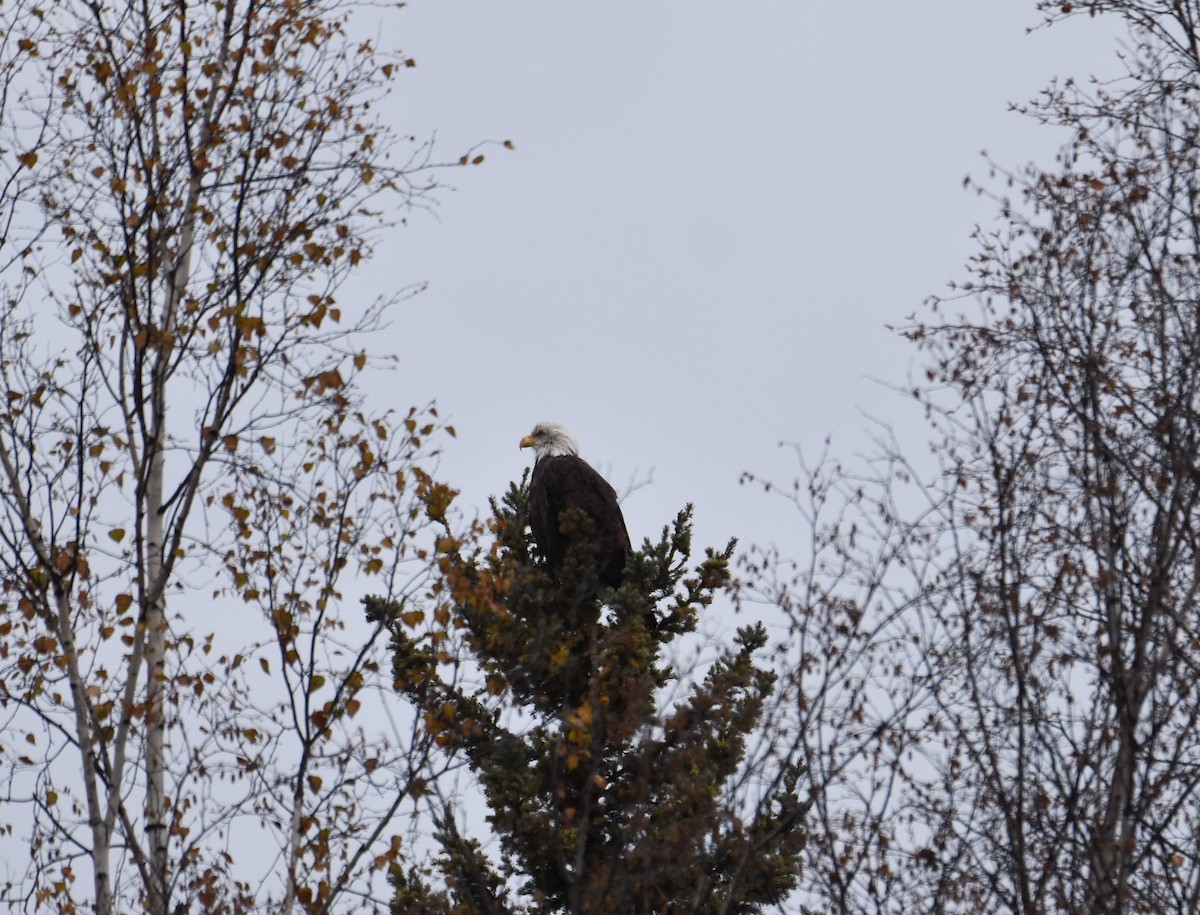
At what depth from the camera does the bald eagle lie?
11.0 m

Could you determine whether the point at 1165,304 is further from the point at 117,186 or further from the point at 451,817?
the point at 117,186

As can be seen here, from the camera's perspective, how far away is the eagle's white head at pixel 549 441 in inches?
471

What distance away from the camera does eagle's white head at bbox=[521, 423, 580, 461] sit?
12.0 meters

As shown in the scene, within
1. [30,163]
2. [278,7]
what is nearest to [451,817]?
[30,163]

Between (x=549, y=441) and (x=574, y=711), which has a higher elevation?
(x=549, y=441)

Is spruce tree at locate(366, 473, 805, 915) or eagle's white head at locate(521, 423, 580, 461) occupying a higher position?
eagle's white head at locate(521, 423, 580, 461)

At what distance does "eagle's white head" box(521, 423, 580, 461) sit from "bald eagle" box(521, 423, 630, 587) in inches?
5.7

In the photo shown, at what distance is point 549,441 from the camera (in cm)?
1205

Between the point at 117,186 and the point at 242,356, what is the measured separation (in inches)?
39.2

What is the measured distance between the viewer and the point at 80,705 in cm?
677

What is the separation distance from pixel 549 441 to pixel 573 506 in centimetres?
114

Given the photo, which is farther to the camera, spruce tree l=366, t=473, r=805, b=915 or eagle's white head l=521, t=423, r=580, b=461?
eagle's white head l=521, t=423, r=580, b=461

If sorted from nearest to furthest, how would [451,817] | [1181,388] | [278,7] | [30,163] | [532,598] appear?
1. [451,817]
2. [1181,388]
3. [30,163]
4. [278,7]
5. [532,598]

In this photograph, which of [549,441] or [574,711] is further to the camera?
[549,441]
